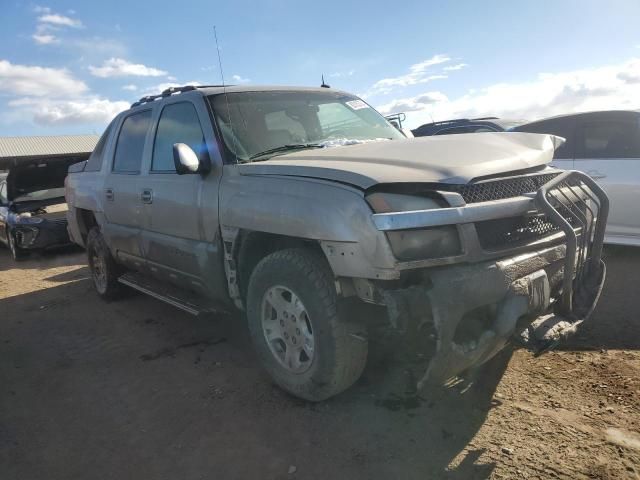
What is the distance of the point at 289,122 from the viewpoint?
3889 mm

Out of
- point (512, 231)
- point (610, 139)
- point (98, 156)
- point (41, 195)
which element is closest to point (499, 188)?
point (512, 231)

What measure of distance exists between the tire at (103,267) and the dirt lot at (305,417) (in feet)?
4.36

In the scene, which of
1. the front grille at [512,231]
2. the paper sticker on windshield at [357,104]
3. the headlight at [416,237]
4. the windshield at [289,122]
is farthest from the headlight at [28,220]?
the front grille at [512,231]

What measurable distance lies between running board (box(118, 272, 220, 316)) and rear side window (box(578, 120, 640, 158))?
15.2ft

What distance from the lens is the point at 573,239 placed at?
257 centimetres

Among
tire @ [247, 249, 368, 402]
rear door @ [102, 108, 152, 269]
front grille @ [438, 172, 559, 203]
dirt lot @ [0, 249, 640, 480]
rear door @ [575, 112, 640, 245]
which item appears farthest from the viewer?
rear door @ [575, 112, 640, 245]

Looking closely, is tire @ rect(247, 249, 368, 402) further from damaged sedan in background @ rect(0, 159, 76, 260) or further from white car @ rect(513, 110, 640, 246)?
damaged sedan in background @ rect(0, 159, 76, 260)

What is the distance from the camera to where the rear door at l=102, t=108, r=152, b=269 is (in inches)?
180

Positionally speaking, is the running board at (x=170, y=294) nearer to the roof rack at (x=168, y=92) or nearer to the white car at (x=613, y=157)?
the roof rack at (x=168, y=92)

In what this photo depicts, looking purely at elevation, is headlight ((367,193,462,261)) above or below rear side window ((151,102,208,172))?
below

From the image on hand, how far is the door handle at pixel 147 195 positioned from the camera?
4.21 meters

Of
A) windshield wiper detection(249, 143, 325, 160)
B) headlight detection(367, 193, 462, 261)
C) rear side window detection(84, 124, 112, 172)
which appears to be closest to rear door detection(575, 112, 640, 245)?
windshield wiper detection(249, 143, 325, 160)

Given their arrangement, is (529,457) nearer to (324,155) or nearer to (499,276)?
(499,276)

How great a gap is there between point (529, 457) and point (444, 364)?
646 millimetres
